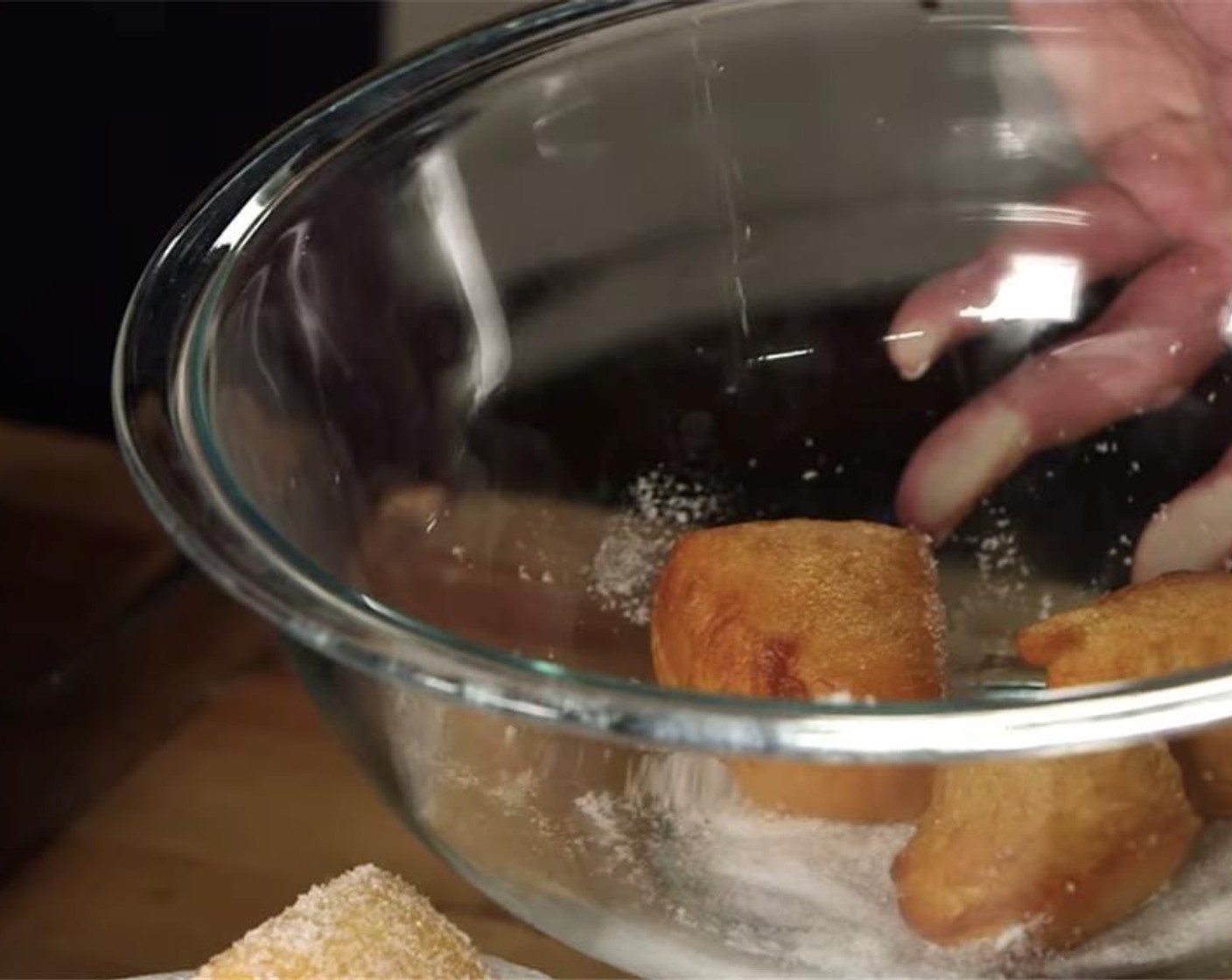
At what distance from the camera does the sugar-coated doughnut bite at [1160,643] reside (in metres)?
0.36

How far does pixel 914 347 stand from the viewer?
1.69 ft

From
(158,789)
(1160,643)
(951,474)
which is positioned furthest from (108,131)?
(1160,643)

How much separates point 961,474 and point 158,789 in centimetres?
24

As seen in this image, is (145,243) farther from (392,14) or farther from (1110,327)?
(1110,327)

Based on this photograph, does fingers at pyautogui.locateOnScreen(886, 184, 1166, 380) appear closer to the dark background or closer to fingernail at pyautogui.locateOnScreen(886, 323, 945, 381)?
fingernail at pyautogui.locateOnScreen(886, 323, 945, 381)

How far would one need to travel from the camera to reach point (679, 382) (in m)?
0.50

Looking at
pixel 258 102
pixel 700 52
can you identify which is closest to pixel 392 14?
pixel 258 102

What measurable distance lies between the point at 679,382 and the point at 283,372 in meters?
0.11

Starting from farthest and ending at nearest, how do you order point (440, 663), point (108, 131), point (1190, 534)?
point (108, 131), point (1190, 534), point (440, 663)

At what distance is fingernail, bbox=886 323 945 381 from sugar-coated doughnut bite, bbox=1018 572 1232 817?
10cm

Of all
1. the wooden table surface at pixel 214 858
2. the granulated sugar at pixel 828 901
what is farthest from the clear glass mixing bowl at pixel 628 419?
the wooden table surface at pixel 214 858

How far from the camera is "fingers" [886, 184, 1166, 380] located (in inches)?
20.2

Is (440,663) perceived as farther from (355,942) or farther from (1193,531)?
(1193,531)

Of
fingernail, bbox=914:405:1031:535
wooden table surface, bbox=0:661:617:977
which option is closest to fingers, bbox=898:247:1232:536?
fingernail, bbox=914:405:1031:535
